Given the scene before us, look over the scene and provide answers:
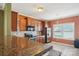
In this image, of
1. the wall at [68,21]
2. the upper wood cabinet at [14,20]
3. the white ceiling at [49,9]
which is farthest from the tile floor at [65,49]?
the upper wood cabinet at [14,20]

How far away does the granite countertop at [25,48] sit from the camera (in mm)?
1360

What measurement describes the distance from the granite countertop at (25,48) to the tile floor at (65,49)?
0.08m

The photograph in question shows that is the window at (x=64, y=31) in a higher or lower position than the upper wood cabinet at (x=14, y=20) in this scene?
lower

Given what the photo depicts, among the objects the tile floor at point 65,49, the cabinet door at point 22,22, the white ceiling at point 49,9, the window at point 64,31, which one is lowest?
the tile floor at point 65,49

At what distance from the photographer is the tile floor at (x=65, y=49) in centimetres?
136

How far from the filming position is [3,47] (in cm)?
138

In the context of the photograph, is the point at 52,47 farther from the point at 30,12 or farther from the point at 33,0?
the point at 33,0

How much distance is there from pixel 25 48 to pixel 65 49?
510 mm

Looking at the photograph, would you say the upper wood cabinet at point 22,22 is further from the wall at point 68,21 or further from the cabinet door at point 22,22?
the wall at point 68,21

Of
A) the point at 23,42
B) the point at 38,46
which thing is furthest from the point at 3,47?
the point at 38,46

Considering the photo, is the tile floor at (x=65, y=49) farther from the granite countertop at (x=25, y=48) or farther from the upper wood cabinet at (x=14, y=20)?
the upper wood cabinet at (x=14, y=20)

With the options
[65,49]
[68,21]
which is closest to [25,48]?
[65,49]

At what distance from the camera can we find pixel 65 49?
138 centimetres

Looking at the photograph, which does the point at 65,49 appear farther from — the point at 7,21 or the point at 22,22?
the point at 7,21
